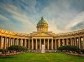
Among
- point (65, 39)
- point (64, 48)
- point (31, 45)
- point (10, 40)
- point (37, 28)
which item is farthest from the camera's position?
point (37, 28)

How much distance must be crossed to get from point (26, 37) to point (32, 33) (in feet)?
20.7

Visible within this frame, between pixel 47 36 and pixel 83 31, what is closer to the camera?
pixel 83 31

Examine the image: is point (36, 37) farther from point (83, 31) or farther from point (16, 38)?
point (83, 31)

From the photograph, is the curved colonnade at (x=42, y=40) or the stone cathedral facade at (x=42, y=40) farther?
the stone cathedral facade at (x=42, y=40)

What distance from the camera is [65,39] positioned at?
126 metres

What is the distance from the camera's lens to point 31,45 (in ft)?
446

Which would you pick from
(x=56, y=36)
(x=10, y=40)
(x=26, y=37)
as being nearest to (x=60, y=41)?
(x=56, y=36)

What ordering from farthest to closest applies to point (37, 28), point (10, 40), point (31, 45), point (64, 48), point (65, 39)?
point (37, 28)
point (31, 45)
point (65, 39)
point (10, 40)
point (64, 48)

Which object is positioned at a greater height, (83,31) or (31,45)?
(83,31)

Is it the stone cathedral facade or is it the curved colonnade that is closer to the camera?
the curved colonnade

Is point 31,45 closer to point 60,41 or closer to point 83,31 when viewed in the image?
point 60,41

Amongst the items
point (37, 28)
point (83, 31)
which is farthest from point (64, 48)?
point (37, 28)

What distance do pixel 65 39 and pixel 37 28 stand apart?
30843 mm

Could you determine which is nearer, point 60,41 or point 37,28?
point 60,41
